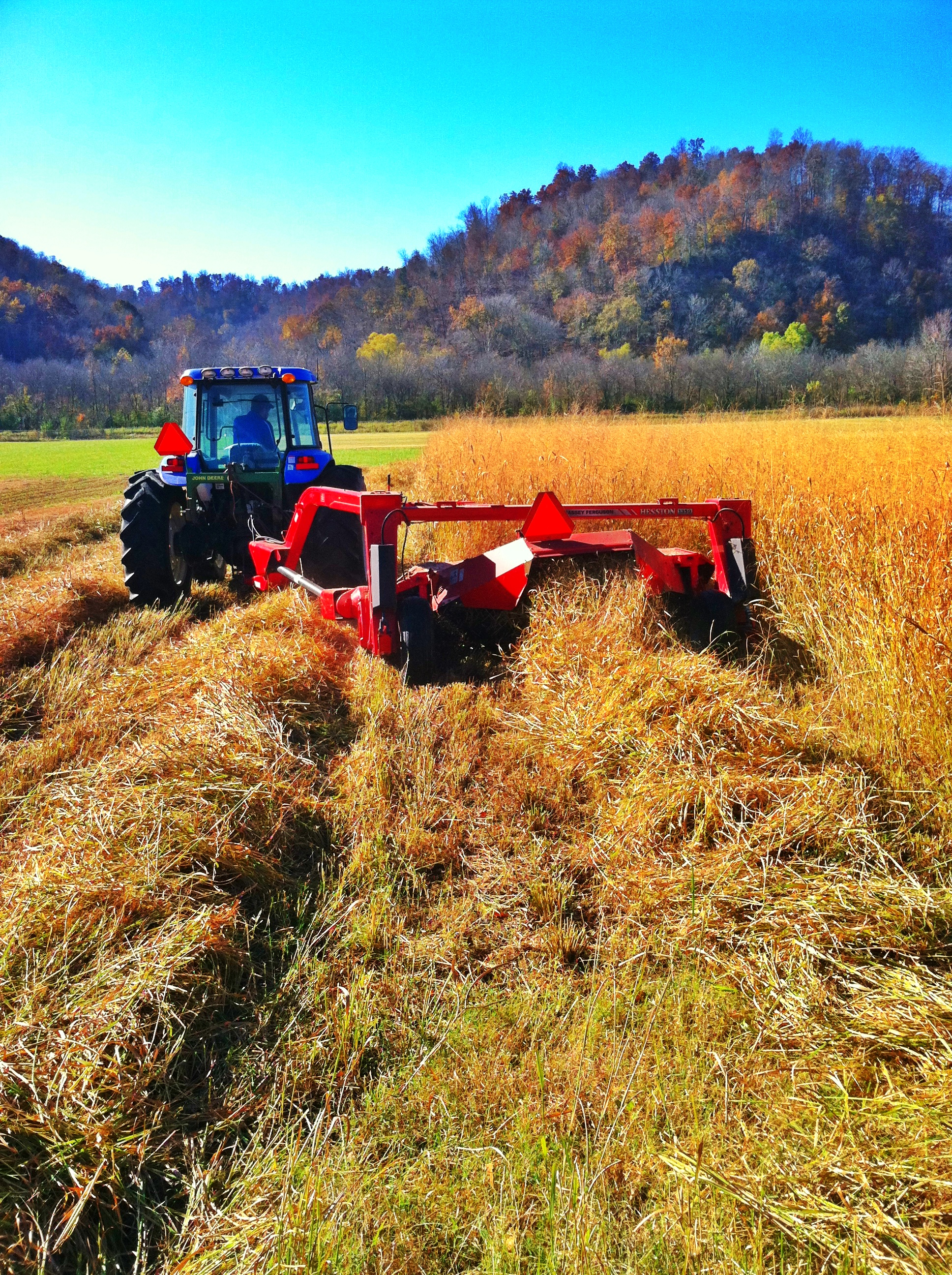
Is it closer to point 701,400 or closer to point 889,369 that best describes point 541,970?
point 701,400

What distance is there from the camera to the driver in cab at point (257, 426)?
6398 mm

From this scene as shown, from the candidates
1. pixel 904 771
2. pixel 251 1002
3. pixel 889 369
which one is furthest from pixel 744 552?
pixel 889 369

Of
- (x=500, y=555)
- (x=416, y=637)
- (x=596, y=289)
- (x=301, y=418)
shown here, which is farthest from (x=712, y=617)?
(x=596, y=289)

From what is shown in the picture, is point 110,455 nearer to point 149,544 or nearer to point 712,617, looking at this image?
point 149,544

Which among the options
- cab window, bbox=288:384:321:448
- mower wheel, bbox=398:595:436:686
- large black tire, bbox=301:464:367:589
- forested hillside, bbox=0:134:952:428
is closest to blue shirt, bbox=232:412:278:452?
cab window, bbox=288:384:321:448

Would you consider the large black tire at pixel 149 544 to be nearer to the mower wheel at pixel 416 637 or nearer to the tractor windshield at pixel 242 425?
the tractor windshield at pixel 242 425

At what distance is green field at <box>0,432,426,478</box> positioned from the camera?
19250 millimetres

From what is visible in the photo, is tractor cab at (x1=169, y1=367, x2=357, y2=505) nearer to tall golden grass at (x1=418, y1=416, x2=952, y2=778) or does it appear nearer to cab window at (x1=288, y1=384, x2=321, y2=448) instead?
cab window at (x1=288, y1=384, x2=321, y2=448)

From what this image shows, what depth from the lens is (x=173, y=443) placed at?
5.80 meters

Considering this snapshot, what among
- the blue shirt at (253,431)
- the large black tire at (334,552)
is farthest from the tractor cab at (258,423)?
the large black tire at (334,552)

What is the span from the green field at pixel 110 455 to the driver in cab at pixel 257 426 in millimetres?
11785

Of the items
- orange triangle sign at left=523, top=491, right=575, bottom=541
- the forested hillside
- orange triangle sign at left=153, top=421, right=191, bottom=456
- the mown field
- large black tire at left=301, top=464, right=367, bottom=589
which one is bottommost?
the mown field

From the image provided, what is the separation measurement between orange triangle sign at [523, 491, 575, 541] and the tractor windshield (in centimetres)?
301

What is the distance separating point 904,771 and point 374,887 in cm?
199
